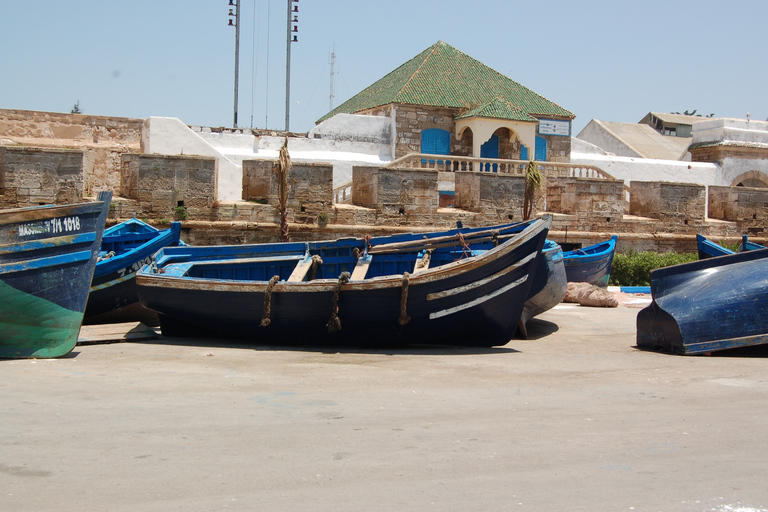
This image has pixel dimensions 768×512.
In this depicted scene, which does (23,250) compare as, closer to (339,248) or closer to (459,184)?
(339,248)

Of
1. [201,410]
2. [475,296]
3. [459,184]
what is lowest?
[201,410]

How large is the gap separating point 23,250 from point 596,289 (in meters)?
9.11

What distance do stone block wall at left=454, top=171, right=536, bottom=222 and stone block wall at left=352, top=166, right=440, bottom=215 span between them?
0.96 m

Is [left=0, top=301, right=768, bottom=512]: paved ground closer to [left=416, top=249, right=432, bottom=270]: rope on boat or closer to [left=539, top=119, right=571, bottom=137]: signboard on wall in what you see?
[left=416, top=249, right=432, bottom=270]: rope on boat

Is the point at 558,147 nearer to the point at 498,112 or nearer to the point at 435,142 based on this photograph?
the point at 498,112

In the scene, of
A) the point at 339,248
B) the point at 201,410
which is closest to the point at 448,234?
the point at 339,248

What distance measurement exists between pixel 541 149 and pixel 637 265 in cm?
1398

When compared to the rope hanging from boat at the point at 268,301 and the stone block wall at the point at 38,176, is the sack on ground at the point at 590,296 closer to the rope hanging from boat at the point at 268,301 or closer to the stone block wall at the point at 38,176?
the rope hanging from boat at the point at 268,301

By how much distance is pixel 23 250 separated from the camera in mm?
6688

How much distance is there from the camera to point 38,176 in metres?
11.3

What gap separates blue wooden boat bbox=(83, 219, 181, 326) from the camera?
9266 mm

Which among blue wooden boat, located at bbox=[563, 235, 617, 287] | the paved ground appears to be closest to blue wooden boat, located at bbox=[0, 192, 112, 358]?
the paved ground

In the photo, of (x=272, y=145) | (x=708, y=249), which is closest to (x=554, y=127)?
(x=272, y=145)

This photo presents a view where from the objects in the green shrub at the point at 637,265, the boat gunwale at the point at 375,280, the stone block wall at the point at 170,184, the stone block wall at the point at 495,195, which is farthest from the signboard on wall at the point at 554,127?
the boat gunwale at the point at 375,280
